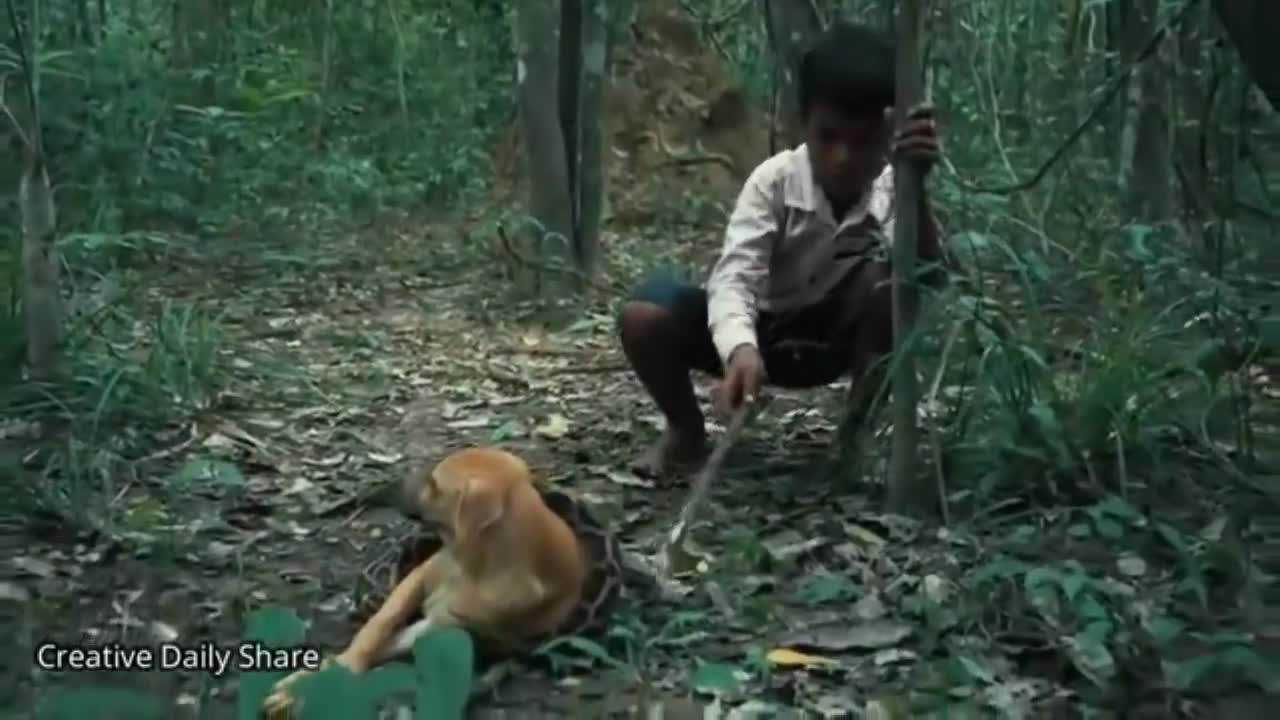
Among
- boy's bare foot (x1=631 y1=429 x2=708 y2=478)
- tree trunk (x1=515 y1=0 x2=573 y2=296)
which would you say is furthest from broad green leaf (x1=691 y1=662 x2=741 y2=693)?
tree trunk (x1=515 y1=0 x2=573 y2=296)

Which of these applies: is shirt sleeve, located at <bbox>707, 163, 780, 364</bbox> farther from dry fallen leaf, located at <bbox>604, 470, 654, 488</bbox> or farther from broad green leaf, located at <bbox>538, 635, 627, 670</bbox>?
broad green leaf, located at <bbox>538, 635, 627, 670</bbox>

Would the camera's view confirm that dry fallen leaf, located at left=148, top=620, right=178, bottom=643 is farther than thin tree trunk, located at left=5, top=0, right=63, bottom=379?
No

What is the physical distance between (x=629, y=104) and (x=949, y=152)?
3.54m

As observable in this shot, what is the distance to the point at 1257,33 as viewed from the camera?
2.04m

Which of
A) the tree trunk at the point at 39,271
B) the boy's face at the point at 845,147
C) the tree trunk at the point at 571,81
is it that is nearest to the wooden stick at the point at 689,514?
the boy's face at the point at 845,147

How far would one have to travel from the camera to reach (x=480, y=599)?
7.22 feet

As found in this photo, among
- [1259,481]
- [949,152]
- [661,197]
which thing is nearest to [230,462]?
[1259,481]

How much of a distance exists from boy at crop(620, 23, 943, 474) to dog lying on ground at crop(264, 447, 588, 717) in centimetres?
69

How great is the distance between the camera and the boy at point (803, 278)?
2.98 meters

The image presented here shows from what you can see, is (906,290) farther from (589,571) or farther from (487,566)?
(487,566)

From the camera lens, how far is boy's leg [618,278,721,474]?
10.6ft

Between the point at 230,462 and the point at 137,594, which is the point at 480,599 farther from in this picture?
the point at 230,462

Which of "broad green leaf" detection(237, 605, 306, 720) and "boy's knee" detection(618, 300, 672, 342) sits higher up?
"boy's knee" detection(618, 300, 672, 342)

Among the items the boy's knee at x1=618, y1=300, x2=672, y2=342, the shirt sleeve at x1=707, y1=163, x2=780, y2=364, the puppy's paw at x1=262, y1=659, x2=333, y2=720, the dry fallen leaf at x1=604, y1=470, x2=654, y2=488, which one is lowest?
the dry fallen leaf at x1=604, y1=470, x2=654, y2=488
